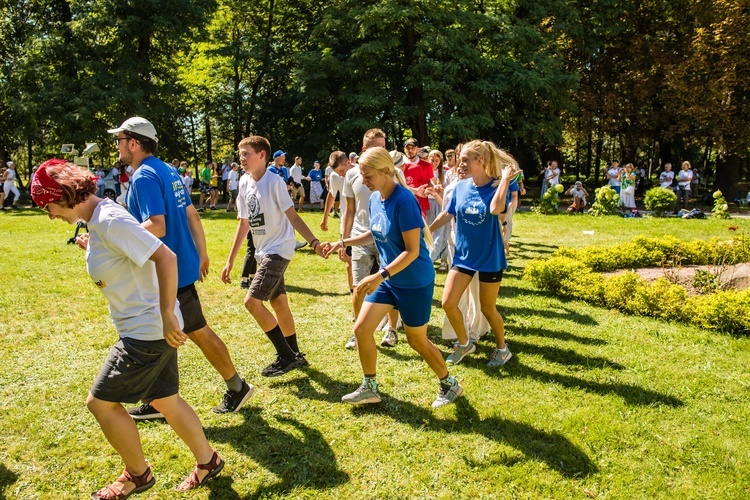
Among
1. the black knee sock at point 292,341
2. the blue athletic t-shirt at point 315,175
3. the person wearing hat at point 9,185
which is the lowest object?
the black knee sock at point 292,341

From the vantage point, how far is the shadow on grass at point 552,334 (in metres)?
6.09

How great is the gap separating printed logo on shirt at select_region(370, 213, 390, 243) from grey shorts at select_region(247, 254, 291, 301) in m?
1.11

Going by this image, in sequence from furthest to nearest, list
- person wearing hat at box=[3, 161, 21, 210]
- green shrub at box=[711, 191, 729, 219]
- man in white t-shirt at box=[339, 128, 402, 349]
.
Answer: person wearing hat at box=[3, 161, 21, 210] < green shrub at box=[711, 191, 729, 219] < man in white t-shirt at box=[339, 128, 402, 349]

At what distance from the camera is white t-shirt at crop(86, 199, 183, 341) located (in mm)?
2832

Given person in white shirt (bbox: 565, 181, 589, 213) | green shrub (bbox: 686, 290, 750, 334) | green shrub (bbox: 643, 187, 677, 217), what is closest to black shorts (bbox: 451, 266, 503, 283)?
green shrub (bbox: 686, 290, 750, 334)

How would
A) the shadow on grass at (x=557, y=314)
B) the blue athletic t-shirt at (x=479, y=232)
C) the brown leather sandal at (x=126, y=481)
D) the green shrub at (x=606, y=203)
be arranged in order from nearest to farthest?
the brown leather sandal at (x=126, y=481) < the blue athletic t-shirt at (x=479, y=232) < the shadow on grass at (x=557, y=314) < the green shrub at (x=606, y=203)

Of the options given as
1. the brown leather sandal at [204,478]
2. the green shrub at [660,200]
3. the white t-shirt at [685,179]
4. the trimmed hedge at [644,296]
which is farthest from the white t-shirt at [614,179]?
the brown leather sandal at [204,478]

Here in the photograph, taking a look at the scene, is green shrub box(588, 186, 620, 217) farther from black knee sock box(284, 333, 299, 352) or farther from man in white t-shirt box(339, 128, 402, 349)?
black knee sock box(284, 333, 299, 352)

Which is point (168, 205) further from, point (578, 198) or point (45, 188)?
point (578, 198)

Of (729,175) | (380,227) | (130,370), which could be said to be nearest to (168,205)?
(130,370)

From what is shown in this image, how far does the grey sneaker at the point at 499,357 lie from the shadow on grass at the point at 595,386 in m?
0.06

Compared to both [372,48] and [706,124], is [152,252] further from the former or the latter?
[706,124]

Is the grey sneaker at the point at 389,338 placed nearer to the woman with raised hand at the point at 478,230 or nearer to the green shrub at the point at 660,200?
the woman with raised hand at the point at 478,230

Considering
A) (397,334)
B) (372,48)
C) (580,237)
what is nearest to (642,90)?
(372,48)
